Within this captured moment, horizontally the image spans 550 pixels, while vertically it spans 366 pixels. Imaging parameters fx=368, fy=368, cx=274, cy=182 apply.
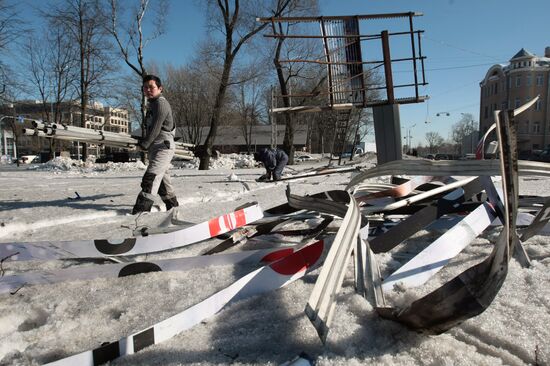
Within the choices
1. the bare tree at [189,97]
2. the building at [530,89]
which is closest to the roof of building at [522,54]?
the building at [530,89]

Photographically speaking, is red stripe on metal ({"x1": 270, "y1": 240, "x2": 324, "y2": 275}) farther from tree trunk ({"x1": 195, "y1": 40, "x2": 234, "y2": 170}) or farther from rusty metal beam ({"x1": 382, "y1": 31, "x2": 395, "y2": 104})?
tree trunk ({"x1": 195, "y1": 40, "x2": 234, "y2": 170})

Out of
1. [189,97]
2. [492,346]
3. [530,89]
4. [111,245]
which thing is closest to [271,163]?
[111,245]

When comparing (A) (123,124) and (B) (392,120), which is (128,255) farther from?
(A) (123,124)

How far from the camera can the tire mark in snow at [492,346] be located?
1.20m

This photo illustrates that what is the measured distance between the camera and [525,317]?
4.71 feet

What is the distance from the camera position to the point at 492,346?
4.15 ft

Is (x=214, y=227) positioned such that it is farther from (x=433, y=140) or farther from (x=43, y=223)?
(x=433, y=140)

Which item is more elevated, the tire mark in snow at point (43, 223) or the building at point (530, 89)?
the building at point (530, 89)

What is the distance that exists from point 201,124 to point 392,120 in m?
47.4

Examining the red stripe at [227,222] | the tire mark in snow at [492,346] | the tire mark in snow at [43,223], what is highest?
the red stripe at [227,222]

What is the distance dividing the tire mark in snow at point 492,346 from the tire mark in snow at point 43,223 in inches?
160

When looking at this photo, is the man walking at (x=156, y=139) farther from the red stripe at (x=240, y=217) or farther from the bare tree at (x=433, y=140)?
the bare tree at (x=433, y=140)

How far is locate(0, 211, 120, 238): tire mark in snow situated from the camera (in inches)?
148

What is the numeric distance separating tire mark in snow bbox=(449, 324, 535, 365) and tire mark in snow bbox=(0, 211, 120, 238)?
407cm
